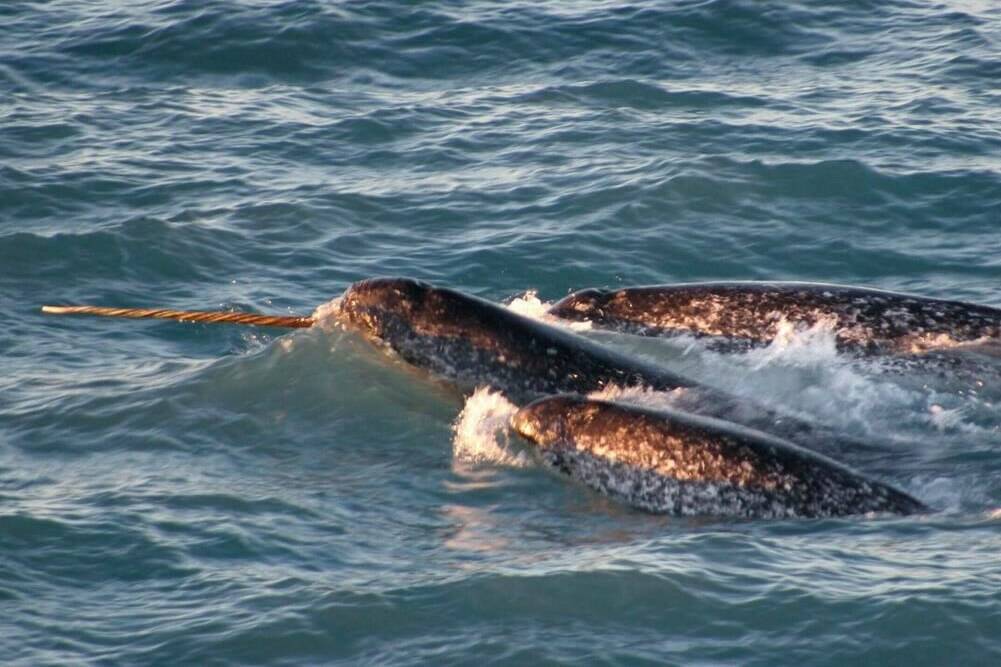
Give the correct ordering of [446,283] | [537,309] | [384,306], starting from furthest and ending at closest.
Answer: [446,283], [537,309], [384,306]

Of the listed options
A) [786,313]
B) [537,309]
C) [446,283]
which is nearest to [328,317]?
[537,309]

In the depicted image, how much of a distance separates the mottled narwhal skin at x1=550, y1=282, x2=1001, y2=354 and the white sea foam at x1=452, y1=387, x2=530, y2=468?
197cm

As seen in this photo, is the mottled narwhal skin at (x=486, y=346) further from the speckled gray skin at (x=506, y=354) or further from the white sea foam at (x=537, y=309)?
the white sea foam at (x=537, y=309)

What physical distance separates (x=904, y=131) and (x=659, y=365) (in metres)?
7.45

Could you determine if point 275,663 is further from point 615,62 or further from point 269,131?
point 615,62

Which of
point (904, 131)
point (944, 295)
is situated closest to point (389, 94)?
point (904, 131)

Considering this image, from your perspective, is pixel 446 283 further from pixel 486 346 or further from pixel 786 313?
pixel 786 313

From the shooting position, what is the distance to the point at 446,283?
56.1 ft

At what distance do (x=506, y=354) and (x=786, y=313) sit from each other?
2.59 meters

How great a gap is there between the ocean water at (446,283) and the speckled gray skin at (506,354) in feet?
0.85

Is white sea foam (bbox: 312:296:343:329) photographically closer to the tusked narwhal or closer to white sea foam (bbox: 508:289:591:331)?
the tusked narwhal

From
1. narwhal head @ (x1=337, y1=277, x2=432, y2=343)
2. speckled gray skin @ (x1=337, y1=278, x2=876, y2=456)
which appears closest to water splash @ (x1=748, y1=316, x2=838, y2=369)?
speckled gray skin @ (x1=337, y1=278, x2=876, y2=456)

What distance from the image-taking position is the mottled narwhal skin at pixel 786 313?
14.4 metres

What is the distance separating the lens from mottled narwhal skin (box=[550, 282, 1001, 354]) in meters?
14.4
